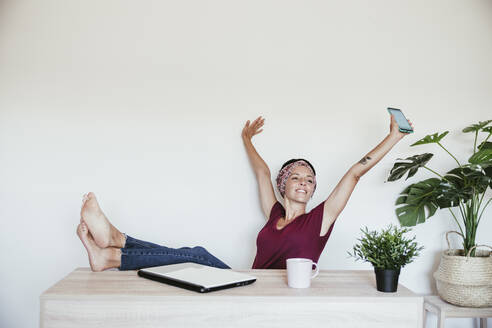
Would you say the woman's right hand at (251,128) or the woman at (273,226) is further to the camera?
the woman's right hand at (251,128)

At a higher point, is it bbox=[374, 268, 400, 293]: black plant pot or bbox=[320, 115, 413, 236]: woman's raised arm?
bbox=[320, 115, 413, 236]: woman's raised arm

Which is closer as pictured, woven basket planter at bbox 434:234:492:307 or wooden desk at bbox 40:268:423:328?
wooden desk at bbox 40:268:423:328

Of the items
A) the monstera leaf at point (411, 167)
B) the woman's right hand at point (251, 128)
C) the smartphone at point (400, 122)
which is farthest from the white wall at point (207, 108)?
the smartphone at point (400, 122)

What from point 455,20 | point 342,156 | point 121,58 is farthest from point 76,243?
point 455,20

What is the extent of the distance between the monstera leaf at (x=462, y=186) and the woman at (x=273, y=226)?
556 millimetres

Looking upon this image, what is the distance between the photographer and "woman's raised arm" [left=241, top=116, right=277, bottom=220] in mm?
2506

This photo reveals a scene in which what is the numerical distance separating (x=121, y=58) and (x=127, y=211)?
952 mm

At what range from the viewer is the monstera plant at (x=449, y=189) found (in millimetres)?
2289

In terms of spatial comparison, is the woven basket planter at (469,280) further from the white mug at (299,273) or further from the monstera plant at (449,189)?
the white mug at (299,273)

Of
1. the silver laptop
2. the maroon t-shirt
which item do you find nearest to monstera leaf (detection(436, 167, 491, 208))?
the maroon t-shirt

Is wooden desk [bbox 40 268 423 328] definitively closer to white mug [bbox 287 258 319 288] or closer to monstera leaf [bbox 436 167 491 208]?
white mug [bbox 287 258 319 288]

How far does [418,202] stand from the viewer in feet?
8.51

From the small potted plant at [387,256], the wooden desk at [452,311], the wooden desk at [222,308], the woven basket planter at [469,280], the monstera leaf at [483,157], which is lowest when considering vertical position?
the wooden desk at [452,311]

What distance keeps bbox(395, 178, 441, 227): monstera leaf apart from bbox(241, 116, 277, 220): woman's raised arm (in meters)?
0.85
